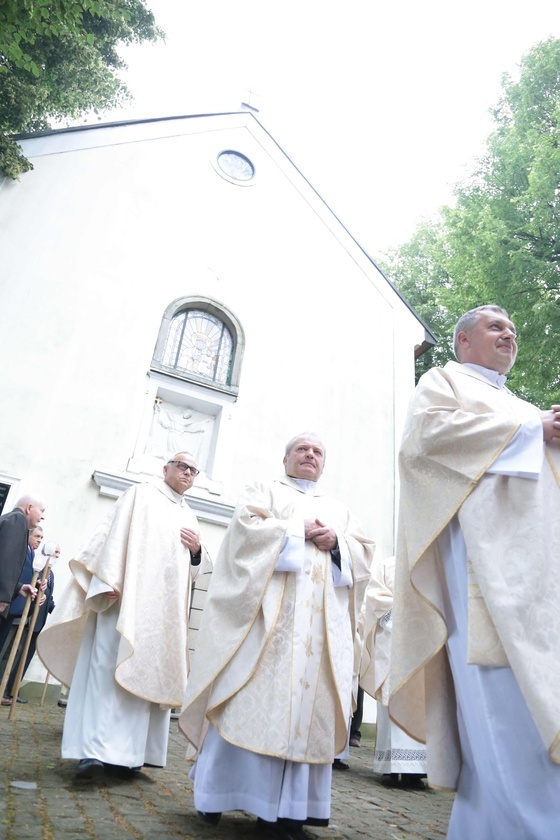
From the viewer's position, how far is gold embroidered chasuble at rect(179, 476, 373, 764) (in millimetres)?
2957

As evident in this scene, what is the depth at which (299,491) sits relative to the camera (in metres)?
3.90

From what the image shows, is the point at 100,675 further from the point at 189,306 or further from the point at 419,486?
the point at 189,306

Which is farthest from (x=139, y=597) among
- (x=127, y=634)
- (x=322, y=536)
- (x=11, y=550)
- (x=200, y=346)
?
(x=200, y=346)

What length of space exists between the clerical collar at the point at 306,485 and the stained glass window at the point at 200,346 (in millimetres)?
6533

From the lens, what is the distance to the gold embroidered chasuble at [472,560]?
78.0 inches

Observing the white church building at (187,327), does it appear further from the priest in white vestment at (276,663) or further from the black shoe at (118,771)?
the priest in white vestment at (276,663)

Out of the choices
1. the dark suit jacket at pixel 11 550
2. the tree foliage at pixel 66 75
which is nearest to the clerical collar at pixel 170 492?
the dark suit jacket at pixel 11 550

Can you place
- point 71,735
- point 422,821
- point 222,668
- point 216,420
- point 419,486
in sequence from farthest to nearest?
point 216,420, point 71,735, point 422,821, point 222,668, point 419,486

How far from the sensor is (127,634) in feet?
12.7

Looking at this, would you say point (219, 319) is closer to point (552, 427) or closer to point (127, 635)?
point (127, 635)

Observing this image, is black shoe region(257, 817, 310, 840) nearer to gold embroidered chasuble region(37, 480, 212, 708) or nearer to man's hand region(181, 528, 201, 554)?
gold embroidered chasuble region(37, 480, 212, 708)

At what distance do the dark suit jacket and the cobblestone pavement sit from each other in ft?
3.40

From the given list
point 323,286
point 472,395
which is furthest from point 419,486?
point 323,286

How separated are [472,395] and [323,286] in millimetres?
9553
